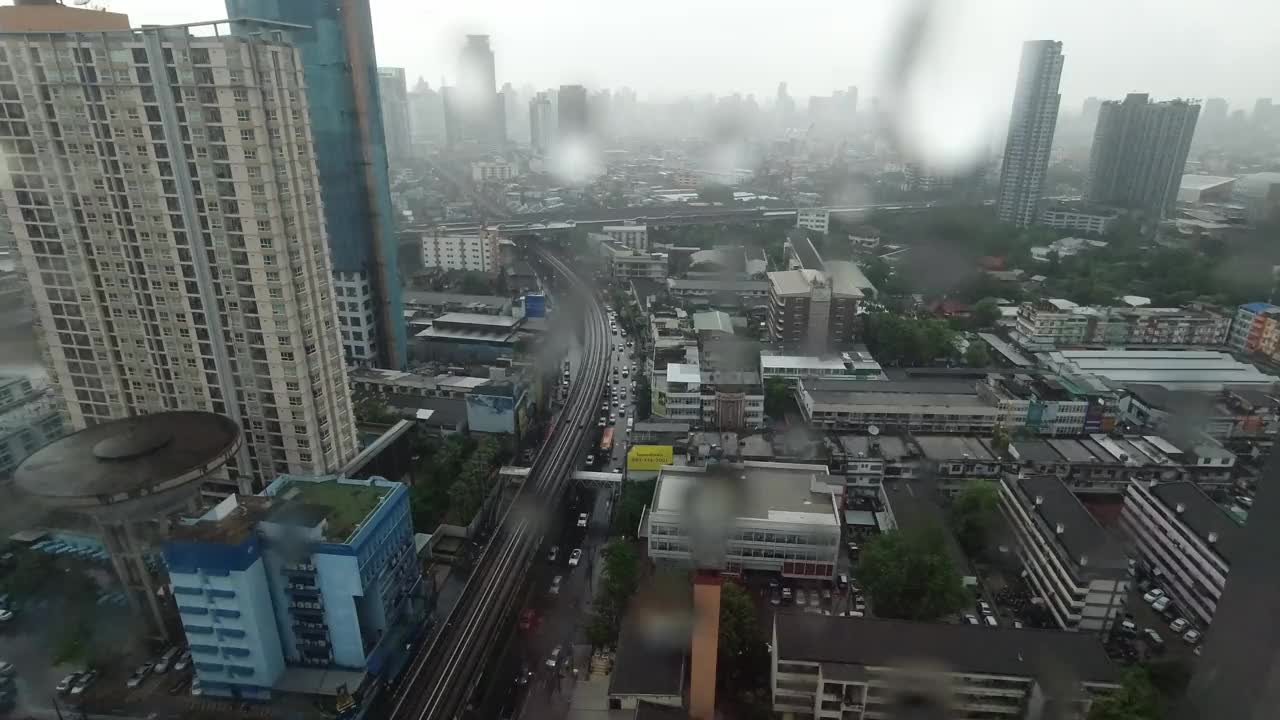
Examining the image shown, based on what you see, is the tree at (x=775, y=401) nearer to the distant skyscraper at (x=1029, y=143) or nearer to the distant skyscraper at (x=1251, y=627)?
the distant skyscraper at (x=1251, y=627)

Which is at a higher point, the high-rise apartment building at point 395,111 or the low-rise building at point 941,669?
the high-rise apartment building at point 395,111

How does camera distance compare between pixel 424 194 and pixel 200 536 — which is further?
pixel 424 194

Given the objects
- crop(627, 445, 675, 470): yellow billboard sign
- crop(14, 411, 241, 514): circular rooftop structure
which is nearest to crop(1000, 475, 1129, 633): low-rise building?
crop(627, 445, 675, 470): yellow billboard sign

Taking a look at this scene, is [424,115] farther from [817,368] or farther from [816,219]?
[817,368]

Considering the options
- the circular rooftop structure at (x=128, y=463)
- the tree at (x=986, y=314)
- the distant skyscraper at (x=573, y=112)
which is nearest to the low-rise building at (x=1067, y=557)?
the circular rooftop structure at (x=128, y=463)

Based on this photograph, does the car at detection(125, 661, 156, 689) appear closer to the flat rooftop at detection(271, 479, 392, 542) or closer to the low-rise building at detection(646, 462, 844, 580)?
the flat rooftop at detection(271, 479, 392, 542)

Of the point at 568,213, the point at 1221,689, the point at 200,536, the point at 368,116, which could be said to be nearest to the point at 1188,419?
the point at 1221,689

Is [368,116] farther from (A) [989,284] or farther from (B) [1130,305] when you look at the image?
(B) [1130,305]
